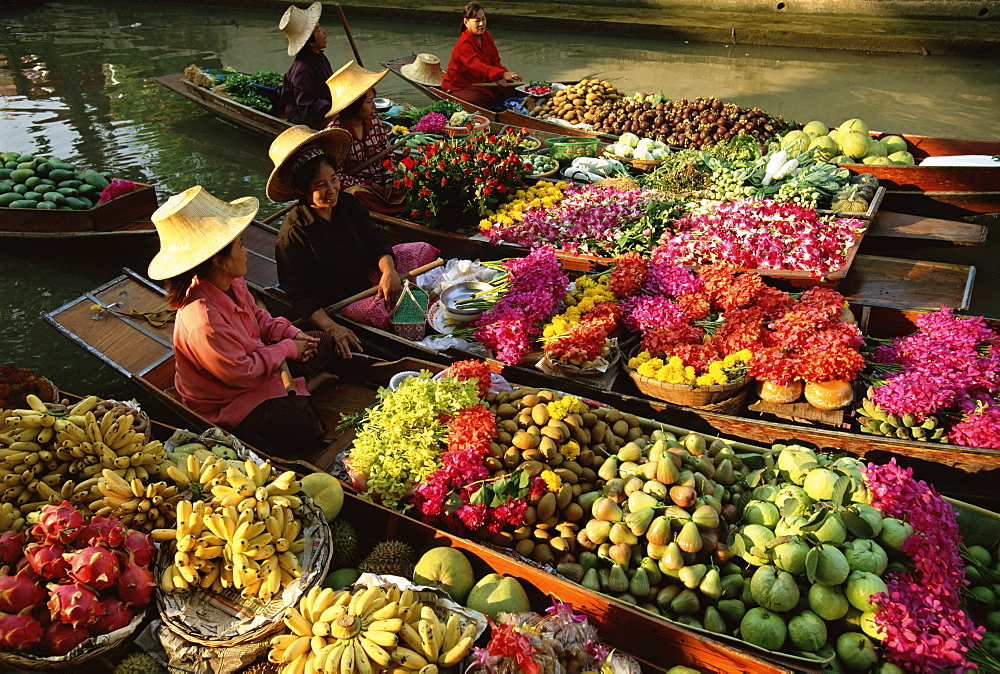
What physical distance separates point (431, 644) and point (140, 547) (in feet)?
3.71

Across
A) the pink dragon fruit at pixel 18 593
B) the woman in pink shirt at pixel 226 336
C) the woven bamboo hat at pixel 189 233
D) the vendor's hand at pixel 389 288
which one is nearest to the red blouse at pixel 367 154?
the vendor's hand at pixel 389 288

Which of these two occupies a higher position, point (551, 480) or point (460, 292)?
point (551, 480)

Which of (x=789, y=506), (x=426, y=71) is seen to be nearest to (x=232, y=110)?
(x=426, y=71)

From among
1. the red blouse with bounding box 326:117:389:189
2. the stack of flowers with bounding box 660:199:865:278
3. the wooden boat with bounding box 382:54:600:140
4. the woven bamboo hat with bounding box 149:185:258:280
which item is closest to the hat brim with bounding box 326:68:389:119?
the red blouse with bounding box 326:117:389:189

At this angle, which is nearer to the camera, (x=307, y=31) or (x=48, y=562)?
(x=48, y=562)

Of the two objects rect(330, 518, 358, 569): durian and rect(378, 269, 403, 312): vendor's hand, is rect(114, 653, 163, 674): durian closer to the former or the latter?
rect(330, 518, 358, 569): durian

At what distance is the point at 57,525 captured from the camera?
7.70 feet

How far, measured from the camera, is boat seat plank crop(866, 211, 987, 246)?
529 cm

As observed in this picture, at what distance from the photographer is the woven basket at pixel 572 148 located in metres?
6.86

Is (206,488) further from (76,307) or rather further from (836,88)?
(836,88)

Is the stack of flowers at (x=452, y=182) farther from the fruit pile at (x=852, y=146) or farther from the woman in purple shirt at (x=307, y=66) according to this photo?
the fruit pile at (x=852, y=146)

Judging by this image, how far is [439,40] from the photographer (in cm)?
1456

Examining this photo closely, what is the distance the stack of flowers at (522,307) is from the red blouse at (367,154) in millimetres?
1899

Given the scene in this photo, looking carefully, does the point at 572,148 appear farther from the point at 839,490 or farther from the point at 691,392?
the point at 839,490
